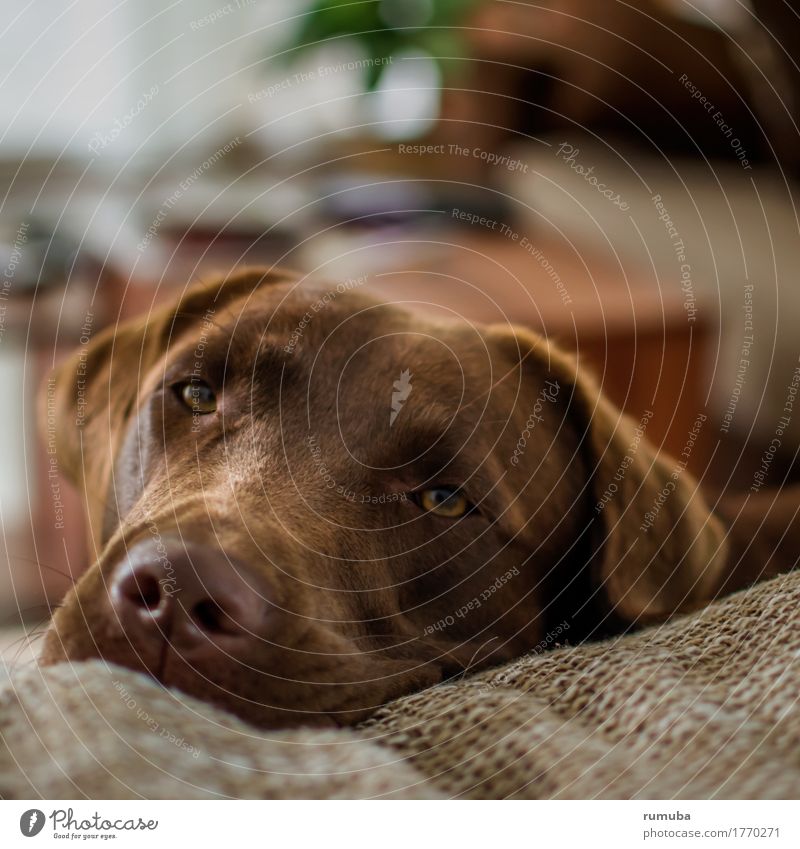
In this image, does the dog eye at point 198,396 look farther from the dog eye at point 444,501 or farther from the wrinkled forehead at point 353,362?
the dog eye at point 444,501

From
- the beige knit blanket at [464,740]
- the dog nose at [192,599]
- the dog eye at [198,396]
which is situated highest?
the dog eye at [198,396]

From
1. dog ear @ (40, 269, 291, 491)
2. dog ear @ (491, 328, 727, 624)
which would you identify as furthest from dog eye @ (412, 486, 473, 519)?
dog ear @ (40, 269, 291, 491)

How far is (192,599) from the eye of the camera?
500 millimetres

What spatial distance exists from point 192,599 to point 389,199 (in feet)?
1.54

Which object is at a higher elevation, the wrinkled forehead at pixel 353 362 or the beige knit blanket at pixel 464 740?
the wrinkled forehead at pixel 353 362

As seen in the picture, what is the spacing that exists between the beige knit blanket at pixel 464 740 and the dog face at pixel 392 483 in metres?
0.04

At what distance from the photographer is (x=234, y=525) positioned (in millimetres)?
549

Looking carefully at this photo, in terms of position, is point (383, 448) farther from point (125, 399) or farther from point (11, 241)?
point (11, 241)

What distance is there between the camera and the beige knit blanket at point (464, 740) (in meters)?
0.50

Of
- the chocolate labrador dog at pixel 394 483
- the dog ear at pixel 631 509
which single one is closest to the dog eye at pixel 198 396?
the chocolate labrador dog at pixel 394 483

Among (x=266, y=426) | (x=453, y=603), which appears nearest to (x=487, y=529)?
(x=453, y=603)

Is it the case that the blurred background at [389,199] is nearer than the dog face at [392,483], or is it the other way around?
the dog face at [392,483]

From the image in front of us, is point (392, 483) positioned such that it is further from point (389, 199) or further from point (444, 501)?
point (389, 199)

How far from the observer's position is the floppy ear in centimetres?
70
